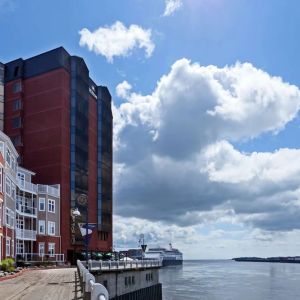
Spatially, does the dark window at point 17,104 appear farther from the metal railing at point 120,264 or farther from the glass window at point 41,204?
the metal railing at point 120,264

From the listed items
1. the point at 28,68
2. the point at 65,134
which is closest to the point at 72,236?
the point at 65,134

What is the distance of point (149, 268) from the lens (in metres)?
55.5

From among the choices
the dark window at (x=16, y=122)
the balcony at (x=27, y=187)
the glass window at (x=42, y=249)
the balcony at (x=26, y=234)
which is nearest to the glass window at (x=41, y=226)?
the glass window at (x=42, y=249)

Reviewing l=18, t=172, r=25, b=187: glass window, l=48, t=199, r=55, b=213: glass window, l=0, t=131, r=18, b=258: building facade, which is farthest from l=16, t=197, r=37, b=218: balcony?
l=0, t=131, r=18, b=258: building facade

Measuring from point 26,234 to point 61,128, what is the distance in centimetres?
1933

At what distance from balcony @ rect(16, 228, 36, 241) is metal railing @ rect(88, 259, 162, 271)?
18.1 metres

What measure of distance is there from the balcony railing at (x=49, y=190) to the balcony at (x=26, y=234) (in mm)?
6241

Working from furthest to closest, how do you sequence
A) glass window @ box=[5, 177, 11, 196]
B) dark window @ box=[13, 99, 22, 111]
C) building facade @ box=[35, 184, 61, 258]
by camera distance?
dark window @ box=[13, 99, 22, 111] < building facade @ box=[35, 184, 61, 258] < glass window @ box=[5, 177, 11, 196]

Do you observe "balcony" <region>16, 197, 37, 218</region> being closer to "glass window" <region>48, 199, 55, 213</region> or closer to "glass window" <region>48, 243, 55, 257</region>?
"glass window" <region>48, 199, 55, 213</region>

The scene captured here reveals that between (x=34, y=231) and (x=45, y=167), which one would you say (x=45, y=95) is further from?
(x=34, y=231)

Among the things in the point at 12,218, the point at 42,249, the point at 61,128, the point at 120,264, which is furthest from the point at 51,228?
the point at 120,264

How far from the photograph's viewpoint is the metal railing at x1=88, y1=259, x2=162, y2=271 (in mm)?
38688

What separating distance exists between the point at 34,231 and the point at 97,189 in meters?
24.4

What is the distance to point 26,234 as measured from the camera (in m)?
66.6
